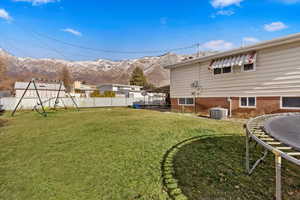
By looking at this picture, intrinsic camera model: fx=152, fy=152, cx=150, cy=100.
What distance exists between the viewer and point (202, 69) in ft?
36.7

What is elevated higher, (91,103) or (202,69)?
(202,69)

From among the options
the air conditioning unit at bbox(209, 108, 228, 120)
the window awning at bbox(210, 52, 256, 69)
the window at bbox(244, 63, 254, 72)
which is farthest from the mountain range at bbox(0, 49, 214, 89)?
the air conditioning unit at bbox(209, 108, 228, 120)

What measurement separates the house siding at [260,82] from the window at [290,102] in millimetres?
203

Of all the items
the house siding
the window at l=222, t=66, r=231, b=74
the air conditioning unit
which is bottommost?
the air conditioning unit

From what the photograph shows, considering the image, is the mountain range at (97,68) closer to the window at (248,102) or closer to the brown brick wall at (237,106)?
the brown brick wall at (237,106)

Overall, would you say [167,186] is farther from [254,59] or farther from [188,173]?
[254,59]

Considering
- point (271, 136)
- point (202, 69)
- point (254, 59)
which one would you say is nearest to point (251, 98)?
point (254, 59)

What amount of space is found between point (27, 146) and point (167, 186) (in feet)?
14.8

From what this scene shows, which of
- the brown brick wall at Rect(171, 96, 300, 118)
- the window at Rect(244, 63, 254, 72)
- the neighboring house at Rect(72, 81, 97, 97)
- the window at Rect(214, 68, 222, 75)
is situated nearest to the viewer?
the brown brick wall at Rect(171, 96, 300, 118)

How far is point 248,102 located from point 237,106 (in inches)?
24.8

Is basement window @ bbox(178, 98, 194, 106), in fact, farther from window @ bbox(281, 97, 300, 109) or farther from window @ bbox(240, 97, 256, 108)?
window @ bbox(281, 97, 300, 109)

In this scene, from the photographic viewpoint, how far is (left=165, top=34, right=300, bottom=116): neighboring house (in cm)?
730

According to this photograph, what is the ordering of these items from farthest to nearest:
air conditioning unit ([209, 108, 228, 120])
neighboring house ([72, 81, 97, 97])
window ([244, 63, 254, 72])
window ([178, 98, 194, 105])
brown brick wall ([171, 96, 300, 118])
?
neighboring house ([72, 81, 97, 97]), window ([178, 98, 194, 105]), air conditioning unit ([209, 108, 228, 120]), window ([244, 63, 254, 72]), brown brick wall ([171, 96, 300, 118])

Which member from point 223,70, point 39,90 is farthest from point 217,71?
point 39,90
